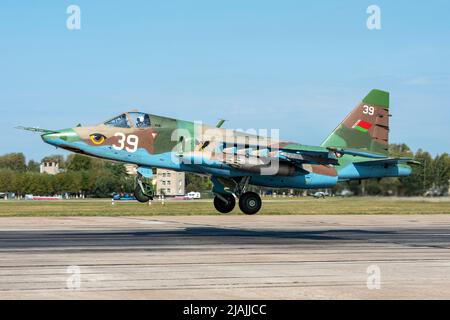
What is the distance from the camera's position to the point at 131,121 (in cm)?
2823

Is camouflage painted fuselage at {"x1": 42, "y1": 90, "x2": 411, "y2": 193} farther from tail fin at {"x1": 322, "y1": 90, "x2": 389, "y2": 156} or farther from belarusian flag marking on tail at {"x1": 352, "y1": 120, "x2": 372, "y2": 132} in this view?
belarusian flag marking on tail at {"x1": 352, "y1": 120, "x2": 372, "y2": 132}

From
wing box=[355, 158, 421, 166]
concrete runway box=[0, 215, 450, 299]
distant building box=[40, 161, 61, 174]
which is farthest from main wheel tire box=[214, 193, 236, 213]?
distant building box=[40, 161, 61, 174]

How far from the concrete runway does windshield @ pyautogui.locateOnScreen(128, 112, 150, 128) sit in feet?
14.3

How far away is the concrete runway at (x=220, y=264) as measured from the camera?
1333cm

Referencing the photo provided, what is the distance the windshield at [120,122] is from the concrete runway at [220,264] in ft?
14.1

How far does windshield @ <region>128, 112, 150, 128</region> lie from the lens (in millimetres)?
28297

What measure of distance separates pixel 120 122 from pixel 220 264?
40.2 ft

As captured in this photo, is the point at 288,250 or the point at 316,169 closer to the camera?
the point at 288,250

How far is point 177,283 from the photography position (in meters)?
14.2

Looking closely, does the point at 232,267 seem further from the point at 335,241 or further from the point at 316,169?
the point at 316,169

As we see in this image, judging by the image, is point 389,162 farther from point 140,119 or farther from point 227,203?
point 140,119
